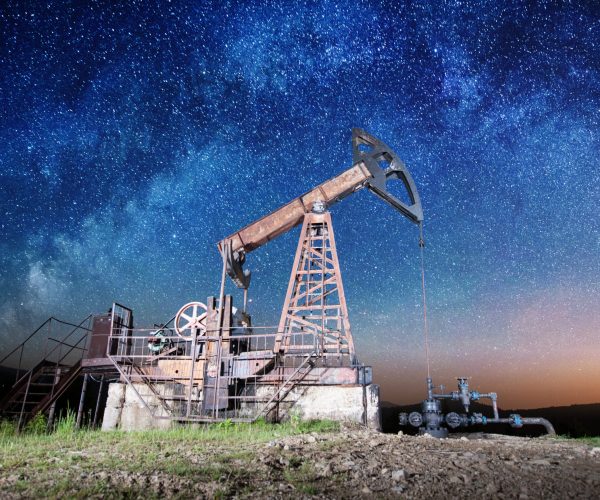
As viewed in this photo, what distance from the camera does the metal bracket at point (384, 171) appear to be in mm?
13766

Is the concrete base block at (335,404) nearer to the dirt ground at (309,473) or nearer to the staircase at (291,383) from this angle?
the staircase at (291,383)

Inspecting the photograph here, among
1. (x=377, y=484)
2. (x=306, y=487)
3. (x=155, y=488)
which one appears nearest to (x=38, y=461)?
(x=155, y=488)

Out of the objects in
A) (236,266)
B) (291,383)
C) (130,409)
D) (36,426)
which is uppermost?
(236,266)

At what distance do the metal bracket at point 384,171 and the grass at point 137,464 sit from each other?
8199 mm

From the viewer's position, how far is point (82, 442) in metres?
7.79

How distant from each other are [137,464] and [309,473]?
217 centimetres

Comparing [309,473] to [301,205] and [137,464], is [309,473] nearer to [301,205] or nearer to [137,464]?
[137,464]

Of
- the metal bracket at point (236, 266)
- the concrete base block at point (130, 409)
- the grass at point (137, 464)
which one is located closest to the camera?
the grass at point (137, 464)

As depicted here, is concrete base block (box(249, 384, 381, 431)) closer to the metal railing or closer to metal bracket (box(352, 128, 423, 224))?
the metal railing

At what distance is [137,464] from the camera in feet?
17.5

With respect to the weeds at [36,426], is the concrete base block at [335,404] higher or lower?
higher

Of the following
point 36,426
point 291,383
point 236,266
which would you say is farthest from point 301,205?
point 36,426

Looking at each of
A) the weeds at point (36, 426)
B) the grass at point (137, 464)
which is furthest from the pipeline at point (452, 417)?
the weeds at point (36, 426)

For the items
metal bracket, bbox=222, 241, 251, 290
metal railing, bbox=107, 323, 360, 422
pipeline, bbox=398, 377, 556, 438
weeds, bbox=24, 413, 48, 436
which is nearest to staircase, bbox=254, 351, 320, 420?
metal railing, bbox=107, 323, 360, 422
